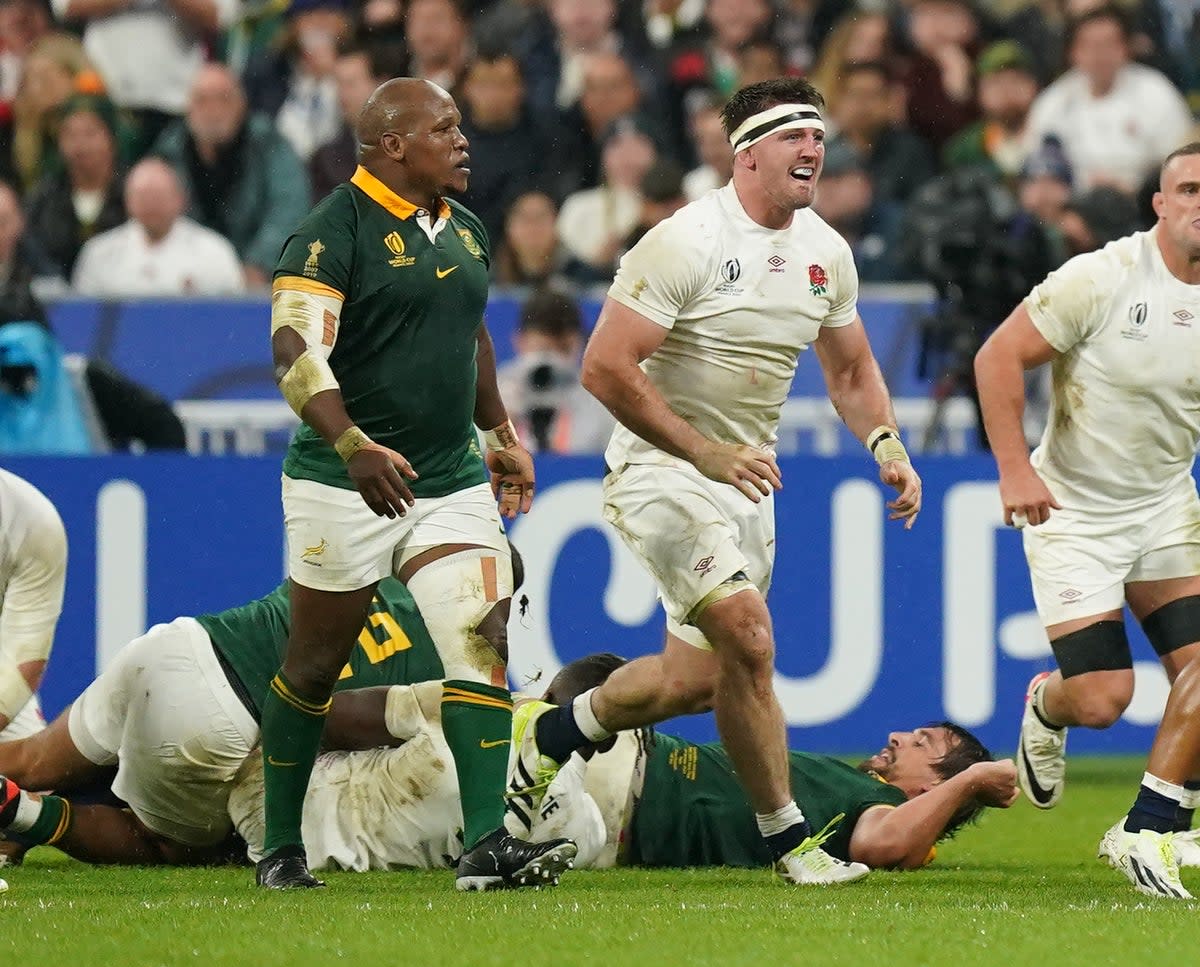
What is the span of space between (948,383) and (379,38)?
495 cm

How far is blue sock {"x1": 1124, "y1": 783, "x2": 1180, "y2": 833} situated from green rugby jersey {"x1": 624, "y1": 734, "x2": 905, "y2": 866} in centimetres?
98

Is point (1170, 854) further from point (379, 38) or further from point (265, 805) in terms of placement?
point (379, 38)

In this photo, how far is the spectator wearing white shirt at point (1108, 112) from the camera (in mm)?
13430

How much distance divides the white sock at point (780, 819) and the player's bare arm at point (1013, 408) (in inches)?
47.1

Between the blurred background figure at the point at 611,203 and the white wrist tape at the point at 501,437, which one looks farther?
the blurred background figure at the point at 611,203

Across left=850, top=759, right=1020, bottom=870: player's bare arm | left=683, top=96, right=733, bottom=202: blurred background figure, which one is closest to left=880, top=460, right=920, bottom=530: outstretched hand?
left=850, top=759, right=1020, bottom=870: player's bare arm

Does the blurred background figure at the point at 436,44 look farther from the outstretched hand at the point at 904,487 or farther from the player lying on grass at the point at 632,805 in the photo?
the outstretched hand at the point at 904,487

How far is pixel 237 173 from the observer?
517 inches

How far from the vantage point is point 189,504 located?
10.0 metres

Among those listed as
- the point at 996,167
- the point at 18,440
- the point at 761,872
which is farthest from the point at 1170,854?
the point at 996,167

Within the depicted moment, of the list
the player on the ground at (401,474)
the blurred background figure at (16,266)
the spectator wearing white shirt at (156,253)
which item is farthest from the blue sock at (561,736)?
the spectator wearing white shirt at (156,253)

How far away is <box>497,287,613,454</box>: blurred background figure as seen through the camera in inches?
435

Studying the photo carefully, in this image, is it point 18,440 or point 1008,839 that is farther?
point 18,440

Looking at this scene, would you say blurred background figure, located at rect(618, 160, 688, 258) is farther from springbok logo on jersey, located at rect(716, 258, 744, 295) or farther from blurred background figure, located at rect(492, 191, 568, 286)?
springbok logo on jersey, located at rect(716, 258, 744, 295)
